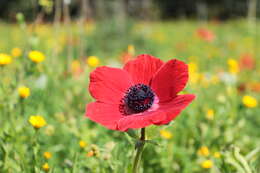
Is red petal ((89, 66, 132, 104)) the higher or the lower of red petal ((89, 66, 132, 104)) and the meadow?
the higher

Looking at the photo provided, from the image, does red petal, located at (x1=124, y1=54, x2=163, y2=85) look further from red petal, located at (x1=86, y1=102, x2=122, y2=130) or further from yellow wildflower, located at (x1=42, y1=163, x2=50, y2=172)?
yellow wildflower, located at (x1=42, y1=163, x2=50, y2=172)

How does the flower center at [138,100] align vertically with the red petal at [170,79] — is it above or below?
below

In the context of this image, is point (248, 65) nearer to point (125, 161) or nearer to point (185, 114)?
point (185, 114)

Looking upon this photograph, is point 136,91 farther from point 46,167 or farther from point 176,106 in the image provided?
point 46,167

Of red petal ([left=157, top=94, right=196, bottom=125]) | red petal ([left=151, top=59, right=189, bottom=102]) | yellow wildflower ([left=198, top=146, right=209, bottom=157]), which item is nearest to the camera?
red petal ([left=157, top=94, right=196, bottom=125])

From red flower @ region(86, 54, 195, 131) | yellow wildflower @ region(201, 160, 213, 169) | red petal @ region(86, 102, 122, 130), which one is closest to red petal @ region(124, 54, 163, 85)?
red flower @ region(86, 54, 195, 131)

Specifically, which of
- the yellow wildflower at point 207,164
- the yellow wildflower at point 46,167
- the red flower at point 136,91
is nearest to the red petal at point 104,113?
the red flower at point 136,91

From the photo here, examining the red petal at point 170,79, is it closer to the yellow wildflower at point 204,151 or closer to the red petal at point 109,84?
the red petal at point 109,84

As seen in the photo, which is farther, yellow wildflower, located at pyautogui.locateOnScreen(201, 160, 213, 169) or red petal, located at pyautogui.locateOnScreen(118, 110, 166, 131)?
yellow wildflower, located at pyautogui.locateOnScreen(201, 160, 213, 169)
